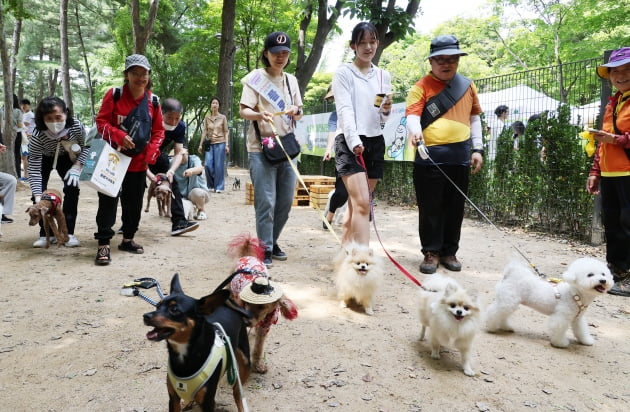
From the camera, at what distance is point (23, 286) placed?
4.05m

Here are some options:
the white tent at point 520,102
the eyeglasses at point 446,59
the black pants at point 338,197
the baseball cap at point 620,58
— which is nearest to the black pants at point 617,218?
the baseball cap at point 620,58

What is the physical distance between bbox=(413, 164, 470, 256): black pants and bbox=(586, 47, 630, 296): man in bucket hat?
4.24 feet

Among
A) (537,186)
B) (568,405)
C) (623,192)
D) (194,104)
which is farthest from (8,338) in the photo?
(194,104)

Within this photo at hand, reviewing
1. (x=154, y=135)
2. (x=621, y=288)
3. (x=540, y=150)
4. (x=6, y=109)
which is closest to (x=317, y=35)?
(x=540, y=150)

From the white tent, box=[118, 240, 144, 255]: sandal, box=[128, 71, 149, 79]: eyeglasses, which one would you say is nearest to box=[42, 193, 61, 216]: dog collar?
box=[118, 240, 144, 255]: sandal

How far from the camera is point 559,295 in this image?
304 centimetres

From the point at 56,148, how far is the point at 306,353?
4.11 m

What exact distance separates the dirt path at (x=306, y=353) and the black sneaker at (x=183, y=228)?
1.12 m

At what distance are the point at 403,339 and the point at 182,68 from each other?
2463 centimetres

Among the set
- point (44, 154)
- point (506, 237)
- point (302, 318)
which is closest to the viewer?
point (302, 318)

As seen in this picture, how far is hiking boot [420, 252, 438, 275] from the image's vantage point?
184 inches

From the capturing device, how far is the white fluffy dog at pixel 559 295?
2.90 metres

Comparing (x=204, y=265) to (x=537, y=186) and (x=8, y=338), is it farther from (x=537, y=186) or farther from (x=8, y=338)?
(x=537, y=186)

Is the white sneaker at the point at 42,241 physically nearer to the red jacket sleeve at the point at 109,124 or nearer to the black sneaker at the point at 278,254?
the red jacket sleeve at the point at 109,124
